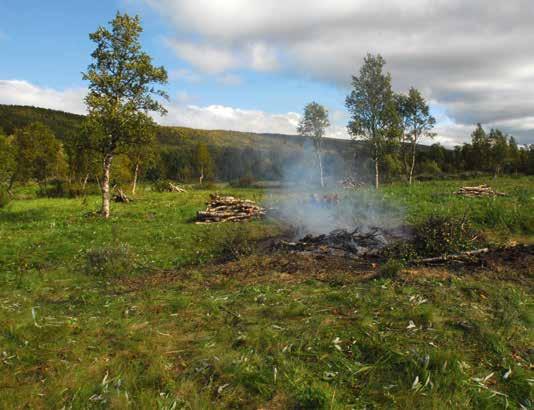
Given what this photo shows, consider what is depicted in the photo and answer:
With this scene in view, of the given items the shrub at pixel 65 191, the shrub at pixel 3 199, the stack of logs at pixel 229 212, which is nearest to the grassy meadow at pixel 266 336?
the stack of logs at pixel 229 212

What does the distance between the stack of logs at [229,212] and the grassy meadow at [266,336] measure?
22.9ft

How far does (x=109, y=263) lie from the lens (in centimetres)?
1040

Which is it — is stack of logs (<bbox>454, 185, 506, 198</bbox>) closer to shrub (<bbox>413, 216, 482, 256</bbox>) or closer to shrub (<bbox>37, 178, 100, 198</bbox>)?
shrub (<bbox>413, 216, 482, 256</bbox>)

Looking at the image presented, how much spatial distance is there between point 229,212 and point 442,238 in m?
10.4

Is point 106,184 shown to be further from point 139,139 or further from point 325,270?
point 325,270

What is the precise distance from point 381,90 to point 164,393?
3468 cm

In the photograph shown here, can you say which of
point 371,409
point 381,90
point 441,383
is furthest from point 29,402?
point 381,90

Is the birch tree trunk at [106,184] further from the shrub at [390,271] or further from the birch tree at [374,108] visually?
the birch tree at [374,108]

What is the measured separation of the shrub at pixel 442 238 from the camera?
1020 cm

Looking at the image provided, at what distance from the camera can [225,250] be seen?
12594 mm

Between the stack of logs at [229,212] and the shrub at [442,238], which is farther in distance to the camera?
the stack of logs at [229,212]

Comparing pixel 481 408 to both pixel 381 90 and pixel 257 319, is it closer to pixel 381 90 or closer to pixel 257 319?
pixel 257 319

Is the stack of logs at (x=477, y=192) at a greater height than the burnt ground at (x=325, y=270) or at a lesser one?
greater

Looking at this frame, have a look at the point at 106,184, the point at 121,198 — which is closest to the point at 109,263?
the point at 106,184
